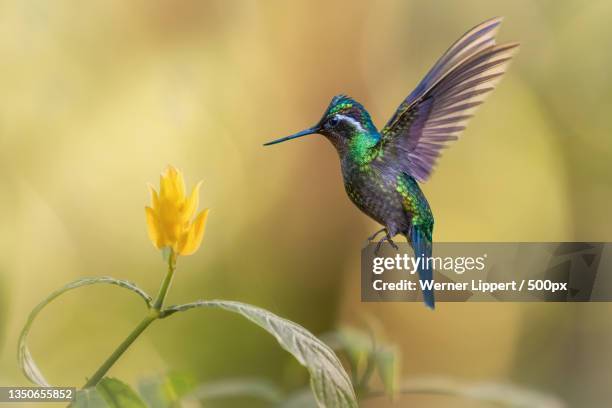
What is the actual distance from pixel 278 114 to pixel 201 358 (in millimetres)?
619

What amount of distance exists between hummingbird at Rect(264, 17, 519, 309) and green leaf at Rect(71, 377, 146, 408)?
303mm

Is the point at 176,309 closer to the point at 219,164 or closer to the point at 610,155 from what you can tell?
the point at 219,164

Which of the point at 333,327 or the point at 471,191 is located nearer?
the point at 333,327

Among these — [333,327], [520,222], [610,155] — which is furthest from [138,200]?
[610,155]

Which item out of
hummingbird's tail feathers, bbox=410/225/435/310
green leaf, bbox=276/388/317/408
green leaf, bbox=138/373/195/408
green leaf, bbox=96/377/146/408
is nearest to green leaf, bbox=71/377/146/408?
green leaf, bbox=96/377/146/408

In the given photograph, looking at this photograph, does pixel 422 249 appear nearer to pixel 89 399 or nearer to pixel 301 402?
pixel 301 402

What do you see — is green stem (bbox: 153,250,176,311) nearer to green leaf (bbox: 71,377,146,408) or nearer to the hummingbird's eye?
green leaf (bbox: 71,377,146,408)

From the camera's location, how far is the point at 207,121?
1.71 meters

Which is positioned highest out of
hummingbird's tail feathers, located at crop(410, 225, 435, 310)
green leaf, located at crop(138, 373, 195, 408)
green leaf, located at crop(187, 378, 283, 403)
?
hummingbird's tail feathers, located at crop(410, 225, 435, 310)

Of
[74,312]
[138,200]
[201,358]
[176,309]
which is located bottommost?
[201,358]

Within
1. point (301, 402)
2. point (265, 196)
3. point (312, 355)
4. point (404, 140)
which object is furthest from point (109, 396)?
point (265, 196)

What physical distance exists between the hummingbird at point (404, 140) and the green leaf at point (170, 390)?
23 cm

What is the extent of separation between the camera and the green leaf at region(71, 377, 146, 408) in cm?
35

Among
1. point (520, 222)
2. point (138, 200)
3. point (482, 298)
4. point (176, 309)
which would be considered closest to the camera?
point (176, 309)
